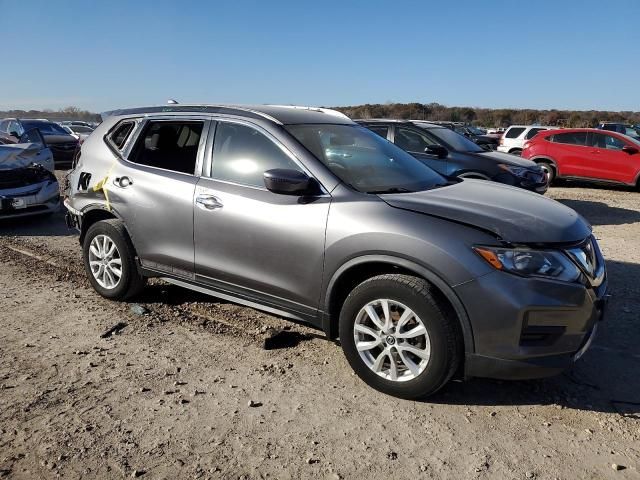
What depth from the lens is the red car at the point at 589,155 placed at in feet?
44.6

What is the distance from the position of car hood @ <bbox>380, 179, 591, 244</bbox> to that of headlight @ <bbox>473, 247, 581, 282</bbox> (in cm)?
8

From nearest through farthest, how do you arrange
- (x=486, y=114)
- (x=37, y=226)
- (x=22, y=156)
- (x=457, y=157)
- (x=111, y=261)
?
(x=111, y=261) < (x=37, y=226) < (x=22, y=156) < (x=457, y=157) < (x=486, y=114)

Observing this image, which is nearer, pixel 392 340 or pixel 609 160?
pixel 392 340

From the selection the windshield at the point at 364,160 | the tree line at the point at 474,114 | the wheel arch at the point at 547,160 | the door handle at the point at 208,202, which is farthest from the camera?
the tree line at the point at 474,114

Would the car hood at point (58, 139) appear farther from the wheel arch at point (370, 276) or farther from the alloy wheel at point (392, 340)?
the alloy wheel at point (392, 340)

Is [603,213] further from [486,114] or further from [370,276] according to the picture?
[486,114]

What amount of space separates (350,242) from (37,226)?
7132 mm

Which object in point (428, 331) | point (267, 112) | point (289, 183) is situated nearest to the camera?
point (428, 331)

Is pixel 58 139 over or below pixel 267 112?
below

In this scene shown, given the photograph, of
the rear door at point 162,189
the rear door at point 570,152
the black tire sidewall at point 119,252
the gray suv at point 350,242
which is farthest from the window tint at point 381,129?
the rear door at point 570,152

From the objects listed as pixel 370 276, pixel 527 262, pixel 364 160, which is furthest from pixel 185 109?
pixel 527 262

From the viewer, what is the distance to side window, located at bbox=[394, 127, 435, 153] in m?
9.72

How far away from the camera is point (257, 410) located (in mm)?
3291

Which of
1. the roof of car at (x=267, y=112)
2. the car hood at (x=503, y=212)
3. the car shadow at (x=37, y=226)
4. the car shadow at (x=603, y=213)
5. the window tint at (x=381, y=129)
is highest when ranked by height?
the roof of car at (x=267, y=112)
